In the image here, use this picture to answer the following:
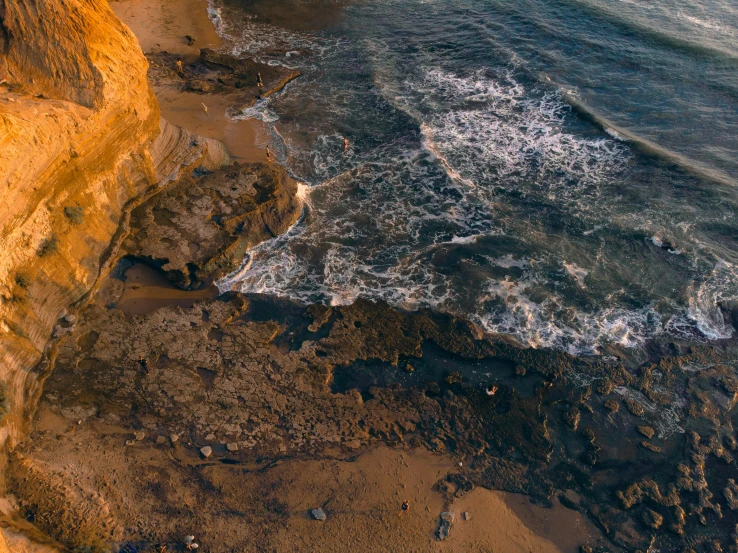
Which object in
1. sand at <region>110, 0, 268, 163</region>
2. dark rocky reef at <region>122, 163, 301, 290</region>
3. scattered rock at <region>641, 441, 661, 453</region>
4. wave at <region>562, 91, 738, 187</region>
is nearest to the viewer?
scattered rock at <region>641, 441, 661, 453</region>

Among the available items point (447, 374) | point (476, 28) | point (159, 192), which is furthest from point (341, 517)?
point (476, 28)

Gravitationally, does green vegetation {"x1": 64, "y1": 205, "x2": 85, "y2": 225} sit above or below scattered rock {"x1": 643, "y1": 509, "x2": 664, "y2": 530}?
above

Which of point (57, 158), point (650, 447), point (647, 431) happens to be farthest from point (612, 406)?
point (57, 158)

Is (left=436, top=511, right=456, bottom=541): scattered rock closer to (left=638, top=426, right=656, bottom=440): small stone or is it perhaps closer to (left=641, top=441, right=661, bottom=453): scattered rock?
(left=641, top=441, right=661, bottom=453): scattered rock

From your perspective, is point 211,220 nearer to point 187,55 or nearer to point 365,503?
point 365,503

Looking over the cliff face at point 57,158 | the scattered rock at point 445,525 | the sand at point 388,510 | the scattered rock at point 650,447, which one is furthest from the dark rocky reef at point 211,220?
the scattered rock at point 650,447

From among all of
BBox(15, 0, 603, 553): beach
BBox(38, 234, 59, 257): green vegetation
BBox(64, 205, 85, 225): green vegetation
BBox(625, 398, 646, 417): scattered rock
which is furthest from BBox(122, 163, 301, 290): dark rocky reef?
BBox(625, 398, 646, 417): scattered rock

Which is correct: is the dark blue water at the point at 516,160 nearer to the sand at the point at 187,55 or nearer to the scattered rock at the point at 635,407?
the sand at the point at 187,55

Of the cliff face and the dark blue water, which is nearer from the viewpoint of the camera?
the cliff face
